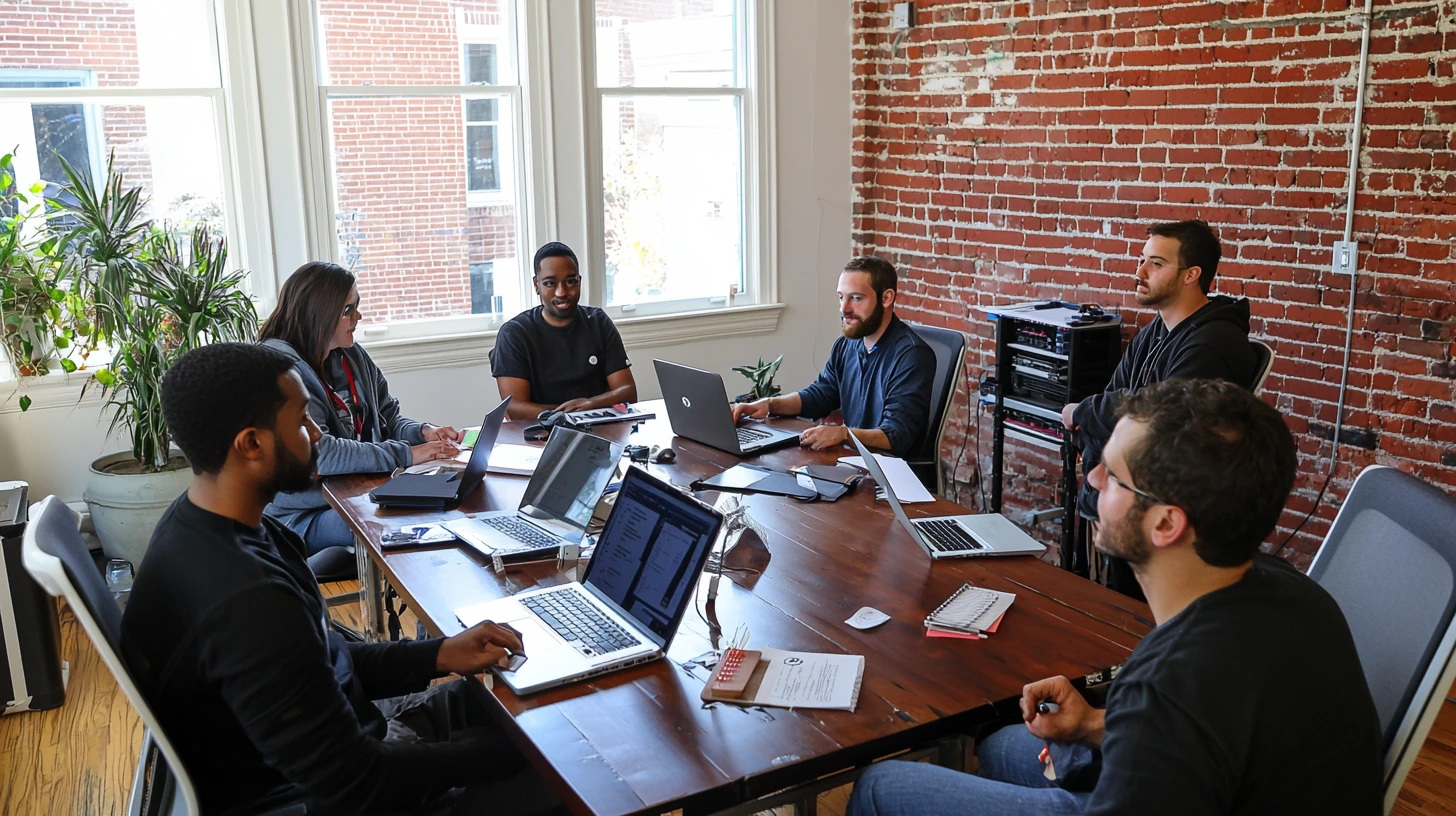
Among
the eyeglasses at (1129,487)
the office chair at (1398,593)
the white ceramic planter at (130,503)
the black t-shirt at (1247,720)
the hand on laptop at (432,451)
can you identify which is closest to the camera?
the black t-shirt at (1247,720)

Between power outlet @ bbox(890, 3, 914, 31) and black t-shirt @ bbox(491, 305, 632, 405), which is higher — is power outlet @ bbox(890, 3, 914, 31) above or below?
above

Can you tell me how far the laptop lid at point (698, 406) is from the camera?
3361 mm

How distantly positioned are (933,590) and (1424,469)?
2272 millimetres

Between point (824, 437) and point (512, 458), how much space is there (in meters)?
0.91

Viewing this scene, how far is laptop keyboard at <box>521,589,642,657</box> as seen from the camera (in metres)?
2.08

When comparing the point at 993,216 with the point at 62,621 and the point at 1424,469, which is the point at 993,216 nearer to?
the point at 1424,469

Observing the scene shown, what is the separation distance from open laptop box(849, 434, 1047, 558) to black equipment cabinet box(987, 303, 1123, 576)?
1.55 metres

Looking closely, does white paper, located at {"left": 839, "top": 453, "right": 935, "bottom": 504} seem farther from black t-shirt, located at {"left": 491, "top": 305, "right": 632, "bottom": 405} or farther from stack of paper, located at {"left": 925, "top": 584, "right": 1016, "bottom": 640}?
black t-shirt, located at {"left": 491, "top": 305, "right": 632, "bottom": 405}

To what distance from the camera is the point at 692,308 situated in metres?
5.77

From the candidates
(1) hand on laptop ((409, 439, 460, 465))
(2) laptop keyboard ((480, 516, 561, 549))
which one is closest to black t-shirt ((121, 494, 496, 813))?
(2) laptop keyboard ((480, 516, 561, 549))

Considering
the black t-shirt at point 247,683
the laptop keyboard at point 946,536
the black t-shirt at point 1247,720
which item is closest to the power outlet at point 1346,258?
the laptop keyboard at point 946,536

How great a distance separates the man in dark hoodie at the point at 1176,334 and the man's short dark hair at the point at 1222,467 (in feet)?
6.04

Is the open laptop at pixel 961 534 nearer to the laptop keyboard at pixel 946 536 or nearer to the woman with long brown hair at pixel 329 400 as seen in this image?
the laptop keyboard at pixel 946 536

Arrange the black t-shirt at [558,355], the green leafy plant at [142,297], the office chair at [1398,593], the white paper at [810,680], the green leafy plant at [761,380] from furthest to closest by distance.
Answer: the green leafy plant at [761,380]
the black t-shirt at [558,355]
the green leafy plant at [142,297]
the white paper at [810,680]
the office chair at [1398,593]
